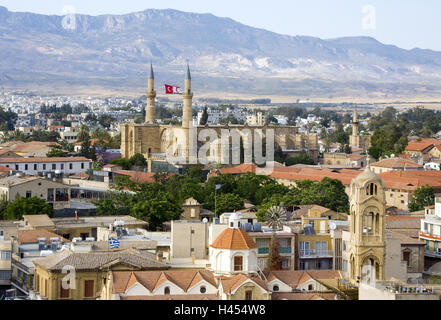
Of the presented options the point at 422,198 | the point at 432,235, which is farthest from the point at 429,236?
the point at 422,198

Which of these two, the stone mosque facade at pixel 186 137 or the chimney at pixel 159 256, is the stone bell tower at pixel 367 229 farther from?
the stone mosque facade at pixel 186 137

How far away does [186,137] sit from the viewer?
75.7 m

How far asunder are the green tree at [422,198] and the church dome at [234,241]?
23.9 meters

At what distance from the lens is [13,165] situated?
2298 inches

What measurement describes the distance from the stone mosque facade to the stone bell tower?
4752 centimetres

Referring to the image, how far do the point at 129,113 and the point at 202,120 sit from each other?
174ft

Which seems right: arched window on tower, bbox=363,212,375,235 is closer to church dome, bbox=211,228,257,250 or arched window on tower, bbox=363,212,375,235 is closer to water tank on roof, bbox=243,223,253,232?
church dome, bbox=211,228,257,250

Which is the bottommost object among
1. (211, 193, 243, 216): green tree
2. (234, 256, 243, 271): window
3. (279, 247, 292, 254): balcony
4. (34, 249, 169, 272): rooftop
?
(211, 193, 243, 216): green tree

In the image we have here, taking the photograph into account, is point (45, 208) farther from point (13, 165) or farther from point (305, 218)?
point (13, 165)

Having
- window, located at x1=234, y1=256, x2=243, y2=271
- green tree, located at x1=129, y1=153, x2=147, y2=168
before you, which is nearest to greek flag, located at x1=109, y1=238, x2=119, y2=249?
window, located at x1=234, y1=256, x2=243, y2=271

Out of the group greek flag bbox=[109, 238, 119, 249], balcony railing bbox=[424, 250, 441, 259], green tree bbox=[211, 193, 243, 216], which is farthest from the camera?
green tree bbox=[211, 193, 243, 216]

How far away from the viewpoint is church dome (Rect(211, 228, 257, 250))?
75.9 ft

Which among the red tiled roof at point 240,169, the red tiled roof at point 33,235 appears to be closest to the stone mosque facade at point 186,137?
the red tiled roof at point 240,169
